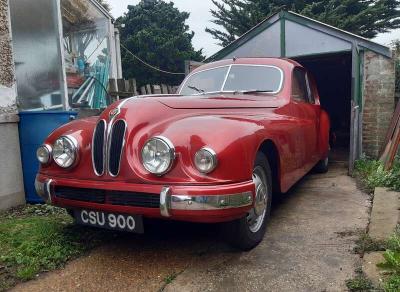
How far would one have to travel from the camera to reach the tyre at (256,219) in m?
2.99

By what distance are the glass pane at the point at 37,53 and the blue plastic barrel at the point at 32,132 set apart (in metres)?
0.66

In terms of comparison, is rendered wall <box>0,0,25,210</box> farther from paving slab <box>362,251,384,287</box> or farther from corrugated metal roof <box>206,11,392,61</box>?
corrugated metal roof <box>206,11,392,61</box>

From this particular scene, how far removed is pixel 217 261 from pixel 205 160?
874mm

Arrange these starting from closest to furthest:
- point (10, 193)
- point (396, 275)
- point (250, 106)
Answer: point (396, 275), point (250, 106), point (10, 193)

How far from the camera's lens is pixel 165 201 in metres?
2.56

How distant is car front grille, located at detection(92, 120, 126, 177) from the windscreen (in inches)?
65.9

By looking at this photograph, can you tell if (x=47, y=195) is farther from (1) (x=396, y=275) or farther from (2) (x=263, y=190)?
(1) (x=396, y=275)

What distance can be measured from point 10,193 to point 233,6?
16335mm

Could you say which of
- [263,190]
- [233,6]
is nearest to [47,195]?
[263,190]

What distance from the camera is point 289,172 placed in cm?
393

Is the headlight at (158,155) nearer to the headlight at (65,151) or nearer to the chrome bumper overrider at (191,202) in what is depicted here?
the chrome bumper overrider at (191,202)

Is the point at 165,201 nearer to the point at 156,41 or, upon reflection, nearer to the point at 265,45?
the point at 265,45

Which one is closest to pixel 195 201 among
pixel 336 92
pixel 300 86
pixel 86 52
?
pixel 300 86

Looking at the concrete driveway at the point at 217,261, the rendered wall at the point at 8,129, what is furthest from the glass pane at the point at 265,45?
the rendered wall at the point at 8,129
